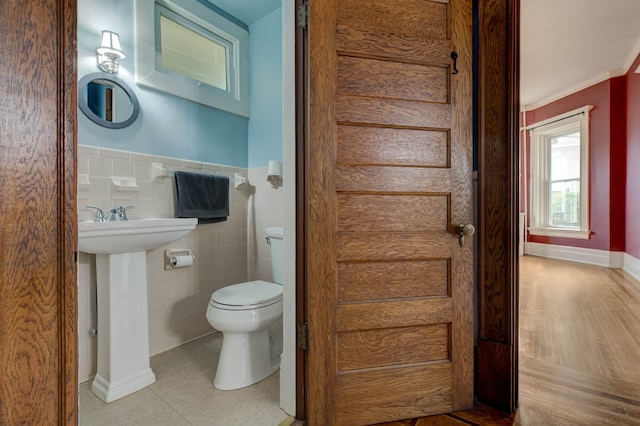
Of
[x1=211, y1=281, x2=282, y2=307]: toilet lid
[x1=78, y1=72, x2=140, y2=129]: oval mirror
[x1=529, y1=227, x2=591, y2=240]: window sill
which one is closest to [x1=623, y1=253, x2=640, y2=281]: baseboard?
[x1=529, y1=227, x2=591, y2=240]: window sill

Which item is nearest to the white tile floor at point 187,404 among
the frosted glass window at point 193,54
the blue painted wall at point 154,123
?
the blue painted wall at point 154,123

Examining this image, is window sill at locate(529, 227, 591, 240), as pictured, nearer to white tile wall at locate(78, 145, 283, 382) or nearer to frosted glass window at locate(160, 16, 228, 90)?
white tile wall at locate(78, 145, 283, 382)

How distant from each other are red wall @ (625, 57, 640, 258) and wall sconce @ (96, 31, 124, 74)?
526 centimetres

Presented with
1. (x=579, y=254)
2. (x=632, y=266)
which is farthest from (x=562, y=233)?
(x=632, y=266)

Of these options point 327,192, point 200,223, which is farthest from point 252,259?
point 327,192

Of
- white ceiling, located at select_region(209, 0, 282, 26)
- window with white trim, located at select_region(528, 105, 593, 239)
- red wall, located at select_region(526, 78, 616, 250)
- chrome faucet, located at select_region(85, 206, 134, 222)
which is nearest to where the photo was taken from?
chrome faucet, located at select_region(85, 206, 134, 222)

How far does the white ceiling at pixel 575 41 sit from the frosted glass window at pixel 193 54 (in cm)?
278

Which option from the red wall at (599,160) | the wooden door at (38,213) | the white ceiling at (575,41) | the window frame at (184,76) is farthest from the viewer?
the red wall at (599,160)

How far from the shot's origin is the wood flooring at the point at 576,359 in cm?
134

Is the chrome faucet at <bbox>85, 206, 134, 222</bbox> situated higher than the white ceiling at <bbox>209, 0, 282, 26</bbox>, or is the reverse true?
the white ceiling at <bbox>209, 0, 282, 26</bbox>

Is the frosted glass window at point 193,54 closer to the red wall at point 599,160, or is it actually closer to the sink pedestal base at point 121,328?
the sink pedestal base at point 121,328

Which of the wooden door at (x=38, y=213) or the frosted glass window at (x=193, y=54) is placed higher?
the frosted glass window at (x=193, y=54)

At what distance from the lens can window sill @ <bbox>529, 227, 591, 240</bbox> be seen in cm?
460

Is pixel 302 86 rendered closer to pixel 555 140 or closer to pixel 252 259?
pixel 252 259
